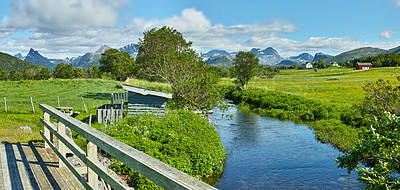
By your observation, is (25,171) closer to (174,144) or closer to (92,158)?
(92,158)

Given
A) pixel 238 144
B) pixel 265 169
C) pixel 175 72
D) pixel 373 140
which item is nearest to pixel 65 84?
pixel 175 72

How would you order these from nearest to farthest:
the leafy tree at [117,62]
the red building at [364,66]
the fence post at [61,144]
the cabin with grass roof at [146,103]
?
the fence post at [61,144], the cabin with grass roof at [146,103], the leafy tree at [117,62], the red building at [364,66]

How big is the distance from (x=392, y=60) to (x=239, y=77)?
82165mm

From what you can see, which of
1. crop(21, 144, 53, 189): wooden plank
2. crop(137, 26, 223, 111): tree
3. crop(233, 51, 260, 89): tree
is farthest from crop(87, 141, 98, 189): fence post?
crop(233, 51, 260, 89): tree

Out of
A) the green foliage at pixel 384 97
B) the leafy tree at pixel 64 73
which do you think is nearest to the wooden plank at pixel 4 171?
the green foliage at pixel 384 97

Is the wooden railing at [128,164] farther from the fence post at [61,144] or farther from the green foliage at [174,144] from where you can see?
the green foliage at [174,144]

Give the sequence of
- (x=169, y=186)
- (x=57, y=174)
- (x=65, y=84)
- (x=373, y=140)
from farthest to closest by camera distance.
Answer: (x=65, y=84) < (x=373, y=140) < (x=57, y=174) < (x=169, y=186)


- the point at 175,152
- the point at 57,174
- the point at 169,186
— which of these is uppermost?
the point at 169,186

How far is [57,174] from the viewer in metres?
6.41

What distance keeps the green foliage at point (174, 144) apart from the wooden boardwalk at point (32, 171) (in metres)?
3.68

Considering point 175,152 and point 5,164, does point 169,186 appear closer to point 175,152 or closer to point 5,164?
point 5,164

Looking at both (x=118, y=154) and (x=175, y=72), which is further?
(x=175, y=72)

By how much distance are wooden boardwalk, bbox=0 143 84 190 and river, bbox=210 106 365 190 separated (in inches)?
346

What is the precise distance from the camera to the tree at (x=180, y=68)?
28.9m
